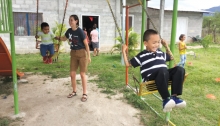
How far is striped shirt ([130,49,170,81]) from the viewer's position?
2679 mm

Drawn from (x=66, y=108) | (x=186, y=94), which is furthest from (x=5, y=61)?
(x=186, y=94)

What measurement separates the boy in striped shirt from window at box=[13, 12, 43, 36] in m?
9.10

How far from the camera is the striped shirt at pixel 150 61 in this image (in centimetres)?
268

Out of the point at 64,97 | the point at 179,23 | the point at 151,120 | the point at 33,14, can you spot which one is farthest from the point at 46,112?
the point at 179,23

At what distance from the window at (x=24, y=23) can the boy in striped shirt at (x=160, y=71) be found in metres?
9.10

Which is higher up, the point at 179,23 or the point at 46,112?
the point at 179,23

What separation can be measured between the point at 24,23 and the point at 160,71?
969 cm

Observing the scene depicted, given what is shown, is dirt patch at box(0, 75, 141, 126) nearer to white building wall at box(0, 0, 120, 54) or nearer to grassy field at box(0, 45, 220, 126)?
grassy field at box(0, 45, 220, 126)

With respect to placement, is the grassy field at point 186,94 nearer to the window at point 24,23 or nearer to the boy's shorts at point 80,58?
the boy's shorts at point 80,58

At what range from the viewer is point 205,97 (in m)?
4.45

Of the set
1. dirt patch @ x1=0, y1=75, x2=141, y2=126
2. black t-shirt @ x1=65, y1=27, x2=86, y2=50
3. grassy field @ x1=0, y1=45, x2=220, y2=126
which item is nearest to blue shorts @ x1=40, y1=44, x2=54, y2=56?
grassy field @ x1=0, y1=45, x2=220, y2=126

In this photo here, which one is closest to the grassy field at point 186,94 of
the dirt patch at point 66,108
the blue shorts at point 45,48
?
the dirt patch at point 66,108

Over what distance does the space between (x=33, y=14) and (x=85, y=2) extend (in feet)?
9.61

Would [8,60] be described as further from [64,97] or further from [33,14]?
[33,14]
